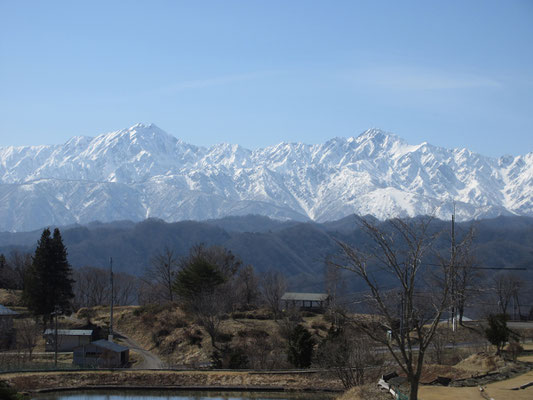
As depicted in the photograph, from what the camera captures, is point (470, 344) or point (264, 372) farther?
point (470, 344)

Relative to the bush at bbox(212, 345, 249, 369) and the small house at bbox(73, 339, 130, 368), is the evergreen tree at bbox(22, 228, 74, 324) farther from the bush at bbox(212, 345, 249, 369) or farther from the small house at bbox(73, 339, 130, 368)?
the bush at bbox(212, 345, 249, 369)

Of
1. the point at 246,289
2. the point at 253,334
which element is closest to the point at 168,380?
the point at 253,334

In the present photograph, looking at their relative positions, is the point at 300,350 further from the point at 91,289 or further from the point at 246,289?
the point at 91,289

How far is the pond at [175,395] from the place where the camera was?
37891mm

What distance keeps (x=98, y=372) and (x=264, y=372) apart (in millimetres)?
10834

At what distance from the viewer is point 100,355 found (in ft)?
162

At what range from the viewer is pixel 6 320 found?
57.5m

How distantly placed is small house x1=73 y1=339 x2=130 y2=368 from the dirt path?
1.89 meters

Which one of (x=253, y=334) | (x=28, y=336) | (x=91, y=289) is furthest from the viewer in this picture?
(x=91, y=289)

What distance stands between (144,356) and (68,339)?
23.8 feet

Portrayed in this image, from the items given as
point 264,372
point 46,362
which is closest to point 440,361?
point 264,372

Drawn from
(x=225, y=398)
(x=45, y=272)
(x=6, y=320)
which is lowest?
(x=225, y=398)

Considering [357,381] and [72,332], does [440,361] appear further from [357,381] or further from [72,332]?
[72,332]

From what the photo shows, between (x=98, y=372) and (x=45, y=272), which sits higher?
(x=45, y=272)
